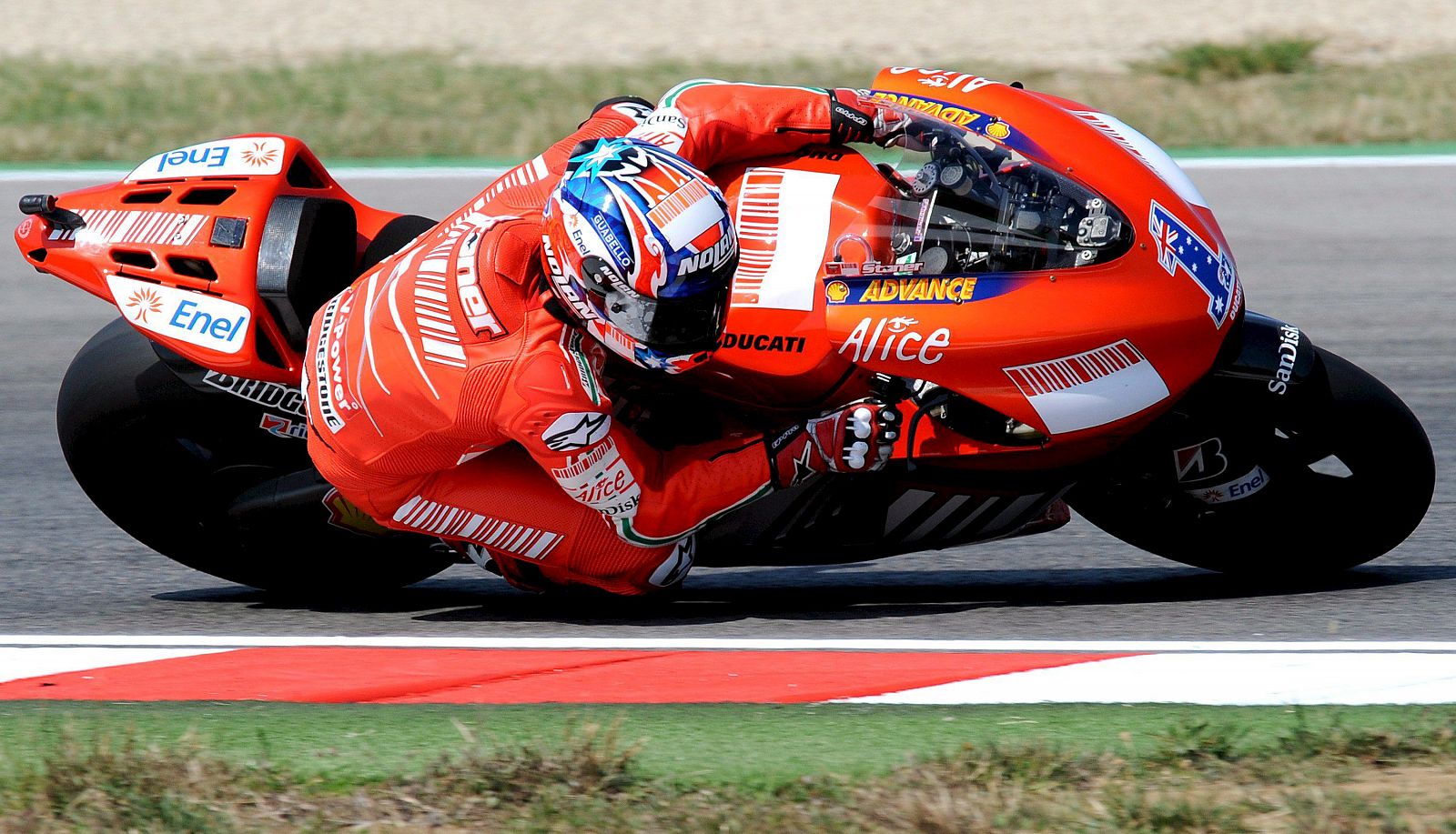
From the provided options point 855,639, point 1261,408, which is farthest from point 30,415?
point 1261,408

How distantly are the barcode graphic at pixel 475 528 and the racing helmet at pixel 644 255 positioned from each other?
25.2 inches

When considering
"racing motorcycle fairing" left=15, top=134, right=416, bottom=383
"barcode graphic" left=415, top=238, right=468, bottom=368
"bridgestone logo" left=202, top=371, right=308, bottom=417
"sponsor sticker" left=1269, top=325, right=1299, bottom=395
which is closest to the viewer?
"barcode graphic" left=415, top=238, right=468, bottom=368

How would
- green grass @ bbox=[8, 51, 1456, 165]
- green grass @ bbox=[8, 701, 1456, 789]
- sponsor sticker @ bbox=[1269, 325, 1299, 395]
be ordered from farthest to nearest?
green grass @ bbox=[8, 51, 1456, 165]
sponsor sticker @ bbox=[1269, 325, 1299, 395]
green grass @ bbox=[8, 701, 1456, 789]

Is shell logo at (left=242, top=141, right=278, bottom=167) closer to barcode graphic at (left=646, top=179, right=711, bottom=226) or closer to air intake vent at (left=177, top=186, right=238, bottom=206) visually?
air intake vent at (left=177, top=186, right=238, bottom=206)

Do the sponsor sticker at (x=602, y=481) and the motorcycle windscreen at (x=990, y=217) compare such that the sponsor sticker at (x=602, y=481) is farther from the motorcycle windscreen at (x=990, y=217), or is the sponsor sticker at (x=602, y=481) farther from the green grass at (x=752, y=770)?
the motorcycle windscreen at (x=990, y=217)

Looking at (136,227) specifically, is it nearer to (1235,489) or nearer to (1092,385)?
(1092,385)

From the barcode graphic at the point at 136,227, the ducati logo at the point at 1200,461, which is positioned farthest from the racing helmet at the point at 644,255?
the ducati logo at the point at 1200,461

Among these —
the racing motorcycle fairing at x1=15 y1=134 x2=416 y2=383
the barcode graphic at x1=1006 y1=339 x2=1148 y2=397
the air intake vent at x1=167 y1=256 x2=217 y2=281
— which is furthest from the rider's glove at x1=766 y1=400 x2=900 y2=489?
the air intake vent at x1=167 y1=256 x2=217 y2=281

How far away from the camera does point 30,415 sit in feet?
21.9

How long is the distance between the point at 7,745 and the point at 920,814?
1.80 meters

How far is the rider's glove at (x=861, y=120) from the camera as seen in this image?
407 centimetres

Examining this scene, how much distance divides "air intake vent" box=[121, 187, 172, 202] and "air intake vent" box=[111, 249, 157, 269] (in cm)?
17

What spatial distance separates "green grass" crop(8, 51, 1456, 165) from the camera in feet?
37.9

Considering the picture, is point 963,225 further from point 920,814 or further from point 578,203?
point 920,814
